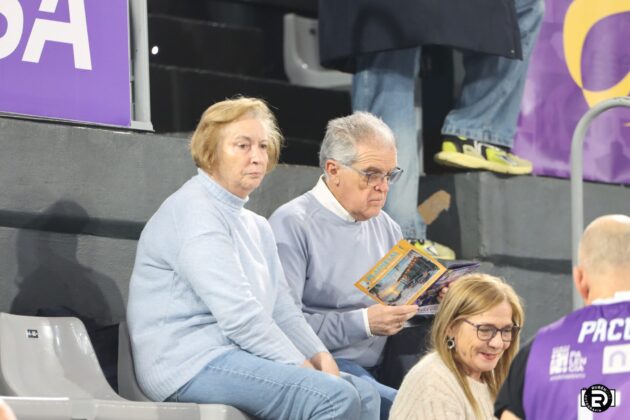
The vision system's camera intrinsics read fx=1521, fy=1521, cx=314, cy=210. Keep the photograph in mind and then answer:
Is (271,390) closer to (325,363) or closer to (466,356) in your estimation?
(325,363)

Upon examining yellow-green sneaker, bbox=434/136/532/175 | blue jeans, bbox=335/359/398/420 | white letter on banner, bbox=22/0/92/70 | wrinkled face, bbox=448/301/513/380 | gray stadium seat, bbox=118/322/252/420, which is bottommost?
blue jeans, bbox=335/359/398/420

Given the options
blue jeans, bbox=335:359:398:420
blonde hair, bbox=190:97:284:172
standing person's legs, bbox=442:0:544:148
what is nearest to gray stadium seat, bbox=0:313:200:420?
→ blonde hair, bbox=190:97:284:172

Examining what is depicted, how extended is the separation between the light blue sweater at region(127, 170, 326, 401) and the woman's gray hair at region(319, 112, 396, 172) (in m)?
0.64

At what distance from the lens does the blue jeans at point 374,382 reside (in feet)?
15.4

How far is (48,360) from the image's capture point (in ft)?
14.5

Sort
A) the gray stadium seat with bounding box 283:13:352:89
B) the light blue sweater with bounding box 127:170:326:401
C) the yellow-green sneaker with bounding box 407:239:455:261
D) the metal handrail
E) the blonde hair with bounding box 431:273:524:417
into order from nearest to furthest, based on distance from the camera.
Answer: the blonde hair with bounding box 431:273:524:417 → the light blue sweater with bounding box 127:170:326:401 → the metal handrail → the yellow-green sneaker with bounding box 407:239:455:261 → the gray stadium seat with bounding box 283:13:352:89

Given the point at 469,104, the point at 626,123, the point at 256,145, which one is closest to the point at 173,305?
the point at 256,145

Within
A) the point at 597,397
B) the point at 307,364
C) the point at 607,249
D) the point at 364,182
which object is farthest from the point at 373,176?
the point at 597,397

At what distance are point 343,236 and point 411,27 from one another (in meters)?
0.93

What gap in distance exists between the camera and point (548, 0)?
20.9ft

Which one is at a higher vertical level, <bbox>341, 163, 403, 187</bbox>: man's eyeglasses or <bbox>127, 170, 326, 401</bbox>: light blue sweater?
<bbox>341, 163, 403, 187</bbox>: man's eyeglasses

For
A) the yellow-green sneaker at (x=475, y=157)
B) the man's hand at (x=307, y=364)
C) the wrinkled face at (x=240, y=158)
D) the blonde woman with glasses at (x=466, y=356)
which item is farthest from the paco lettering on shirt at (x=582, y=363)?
the yellow-green sneaker at (x=475, y=157)

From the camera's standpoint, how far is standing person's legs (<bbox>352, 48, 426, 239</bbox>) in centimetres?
551

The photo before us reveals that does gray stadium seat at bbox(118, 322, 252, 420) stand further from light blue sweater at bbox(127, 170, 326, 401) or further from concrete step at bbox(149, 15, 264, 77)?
concrete step at bbox(149, 15, 264, 77)
